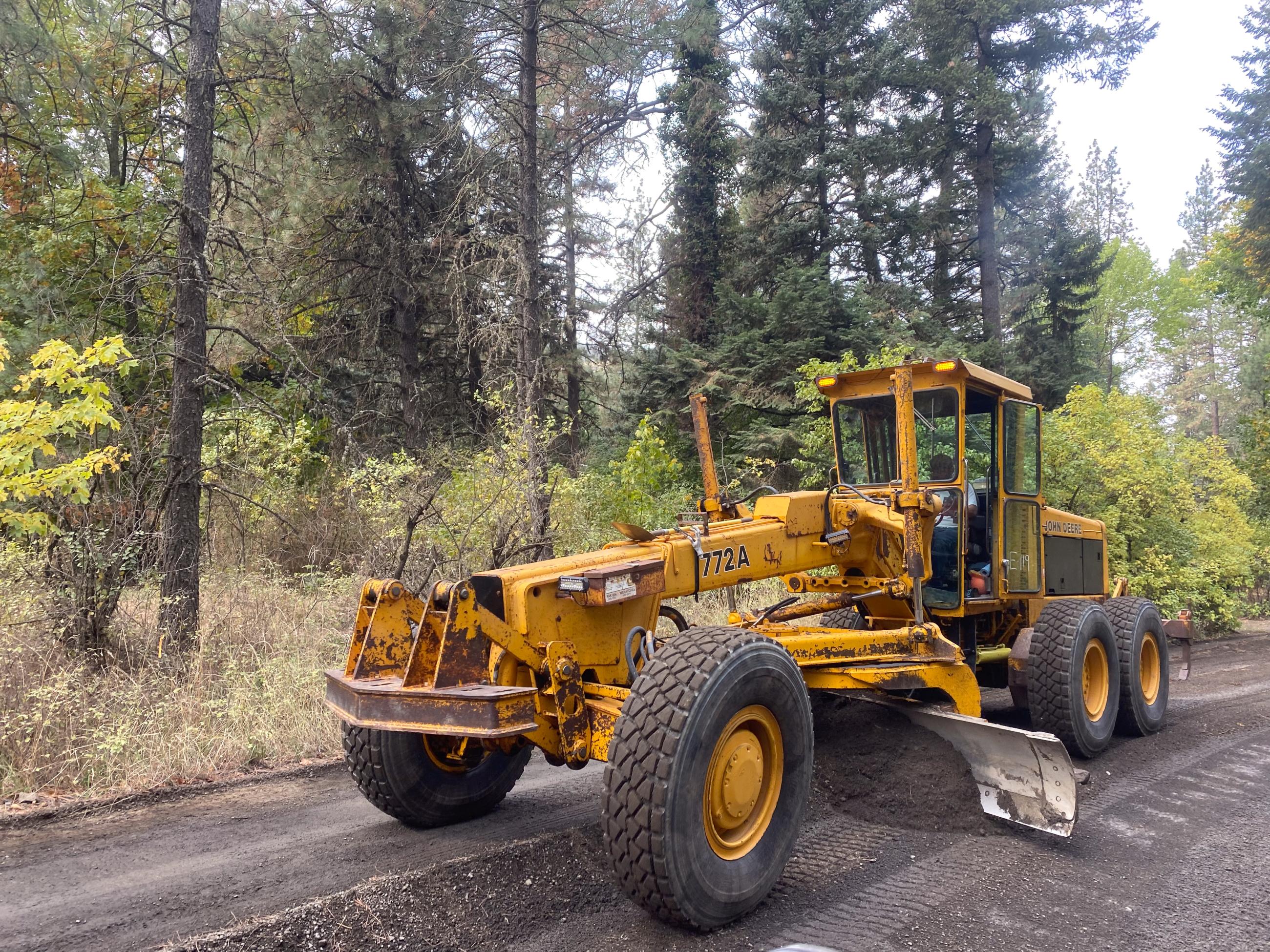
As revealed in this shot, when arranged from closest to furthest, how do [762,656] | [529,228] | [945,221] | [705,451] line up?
[762,656] → [705,451] → [529,228] → [945,221]

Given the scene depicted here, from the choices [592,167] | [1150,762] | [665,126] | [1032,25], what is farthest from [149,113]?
[1032,25]

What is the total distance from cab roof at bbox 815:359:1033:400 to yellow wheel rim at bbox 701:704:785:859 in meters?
2.92

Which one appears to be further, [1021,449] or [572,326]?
[572,326]

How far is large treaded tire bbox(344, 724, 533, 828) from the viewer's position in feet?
14.5

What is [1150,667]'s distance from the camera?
755cm

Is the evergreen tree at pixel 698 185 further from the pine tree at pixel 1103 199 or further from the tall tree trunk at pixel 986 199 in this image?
the pine tree at pixel 1103 199

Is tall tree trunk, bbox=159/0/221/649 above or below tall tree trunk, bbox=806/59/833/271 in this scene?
below

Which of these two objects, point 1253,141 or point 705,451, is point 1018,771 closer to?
point 705,451

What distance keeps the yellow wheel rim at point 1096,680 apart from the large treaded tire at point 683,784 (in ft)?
13.1

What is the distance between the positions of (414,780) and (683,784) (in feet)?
6.14

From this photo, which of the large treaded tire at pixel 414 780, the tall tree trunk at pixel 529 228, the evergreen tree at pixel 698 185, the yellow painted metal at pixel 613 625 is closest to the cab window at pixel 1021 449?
the yellow painted metal at pixel 613 625

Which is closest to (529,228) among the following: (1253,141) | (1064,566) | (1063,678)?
(1064,566)

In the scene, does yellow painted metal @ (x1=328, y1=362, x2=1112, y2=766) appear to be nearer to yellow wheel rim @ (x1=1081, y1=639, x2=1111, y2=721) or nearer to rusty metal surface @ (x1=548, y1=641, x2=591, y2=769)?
rusty metal surface @ (x1=548, y1=641, x2=591, y2=769)

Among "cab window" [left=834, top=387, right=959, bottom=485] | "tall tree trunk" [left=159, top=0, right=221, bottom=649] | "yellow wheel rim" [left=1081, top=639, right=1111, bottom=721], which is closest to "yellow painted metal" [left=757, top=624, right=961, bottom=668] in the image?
"cab window" [left=834, top=387, right=959, bottom=485]
